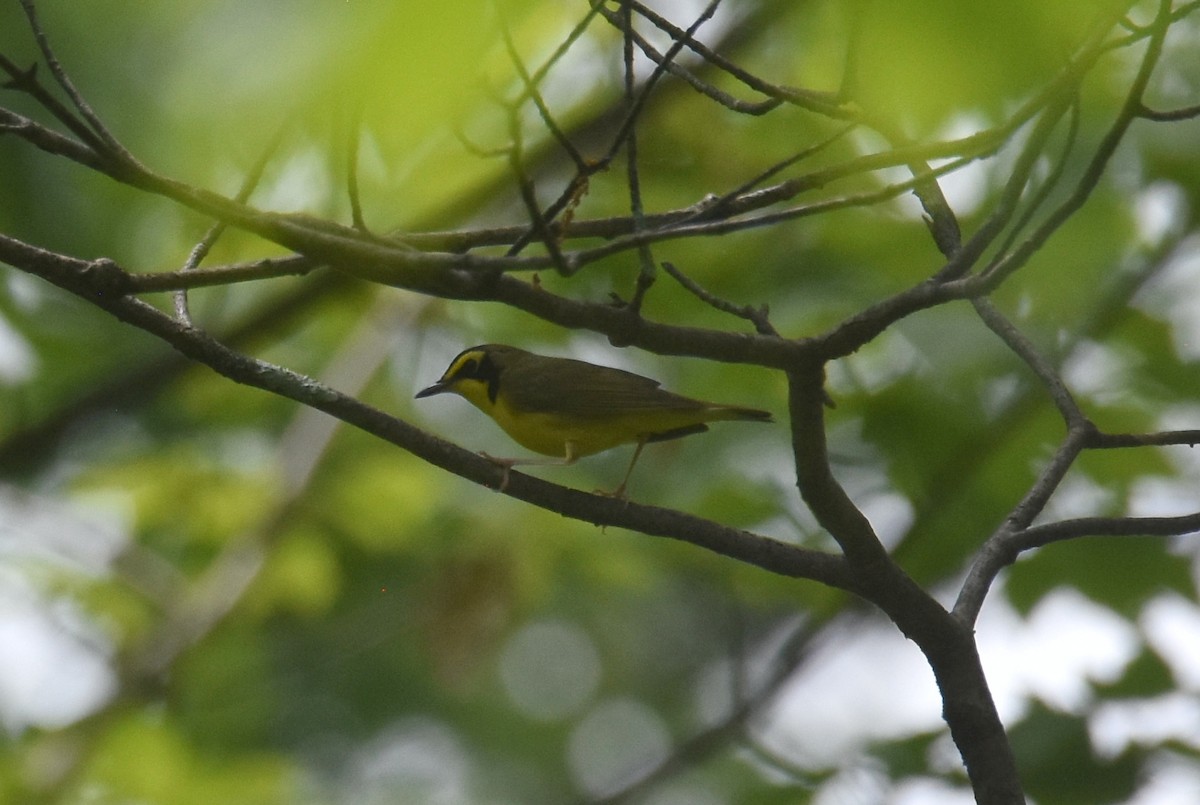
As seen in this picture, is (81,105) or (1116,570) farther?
(1116,570)

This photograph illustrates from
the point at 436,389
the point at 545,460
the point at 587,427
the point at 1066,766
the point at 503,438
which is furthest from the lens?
the point at 503,438

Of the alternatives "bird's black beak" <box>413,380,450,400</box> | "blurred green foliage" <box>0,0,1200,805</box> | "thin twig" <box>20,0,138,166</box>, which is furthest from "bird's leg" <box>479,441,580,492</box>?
"thin twig" <box>20,0,138,166</box>

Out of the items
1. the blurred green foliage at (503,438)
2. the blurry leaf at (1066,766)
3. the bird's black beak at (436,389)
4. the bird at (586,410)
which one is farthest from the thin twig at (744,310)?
the bird's black beak at (436,389)

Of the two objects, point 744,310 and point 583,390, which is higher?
point 583,390

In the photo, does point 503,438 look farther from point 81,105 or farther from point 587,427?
point 81,105

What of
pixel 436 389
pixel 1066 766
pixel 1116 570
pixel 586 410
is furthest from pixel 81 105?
pixel 1116 570

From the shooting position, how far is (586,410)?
644cm

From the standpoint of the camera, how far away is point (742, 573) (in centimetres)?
786

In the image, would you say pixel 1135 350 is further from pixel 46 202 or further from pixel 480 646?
pixel 46 202

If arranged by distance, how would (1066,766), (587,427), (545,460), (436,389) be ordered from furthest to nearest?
(436,389) → (587,427) → (545,460) → (1066,766)

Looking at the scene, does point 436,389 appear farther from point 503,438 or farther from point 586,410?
point 503,438

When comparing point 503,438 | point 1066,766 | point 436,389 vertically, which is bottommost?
point 1066,766

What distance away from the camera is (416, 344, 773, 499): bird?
623 cm

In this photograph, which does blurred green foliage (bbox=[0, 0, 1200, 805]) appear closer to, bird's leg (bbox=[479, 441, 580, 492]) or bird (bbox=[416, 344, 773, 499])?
bird (bbox=[416, 344, 773, 499])
